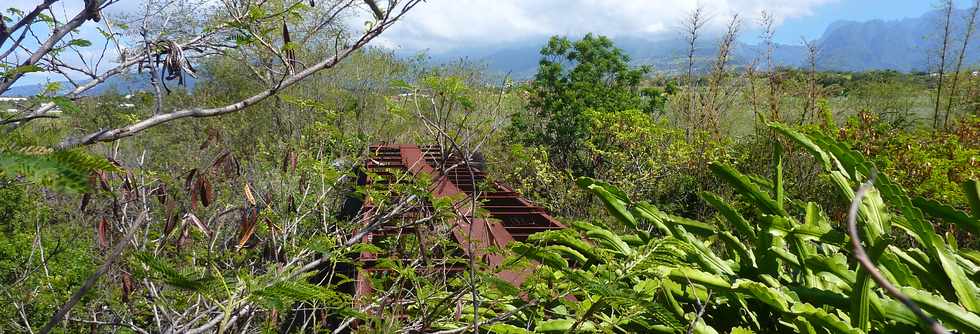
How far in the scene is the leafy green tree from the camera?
33.3ft

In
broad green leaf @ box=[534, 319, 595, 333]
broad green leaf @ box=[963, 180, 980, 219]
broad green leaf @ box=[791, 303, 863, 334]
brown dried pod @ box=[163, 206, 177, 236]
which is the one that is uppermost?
brown dried pod @ box=[163, 206, 177, 236]

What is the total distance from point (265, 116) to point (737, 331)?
12.9 metres

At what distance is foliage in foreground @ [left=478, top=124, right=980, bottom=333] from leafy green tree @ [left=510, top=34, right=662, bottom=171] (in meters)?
7.19

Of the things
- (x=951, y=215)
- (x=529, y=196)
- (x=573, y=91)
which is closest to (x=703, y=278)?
(x=951, y=215)

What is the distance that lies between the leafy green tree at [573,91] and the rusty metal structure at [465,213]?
12.3ft

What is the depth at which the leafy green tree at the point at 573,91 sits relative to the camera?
1015 centimetres

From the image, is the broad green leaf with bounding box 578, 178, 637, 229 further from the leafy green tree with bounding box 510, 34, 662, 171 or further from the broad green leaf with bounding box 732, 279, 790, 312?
the leafy green tree with bounding box 510, 34, 662, 171

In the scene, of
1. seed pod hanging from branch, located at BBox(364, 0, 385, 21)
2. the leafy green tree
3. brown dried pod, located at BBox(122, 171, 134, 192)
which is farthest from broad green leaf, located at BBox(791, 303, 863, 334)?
the leafy green tree

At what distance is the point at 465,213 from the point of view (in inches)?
110

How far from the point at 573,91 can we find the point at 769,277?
A: 8.61 metres

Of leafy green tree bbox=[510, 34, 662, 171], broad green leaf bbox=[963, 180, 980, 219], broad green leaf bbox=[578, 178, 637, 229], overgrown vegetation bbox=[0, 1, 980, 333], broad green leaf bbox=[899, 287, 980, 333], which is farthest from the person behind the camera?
leafy green tree bbox=[510, 34, 662, 171]

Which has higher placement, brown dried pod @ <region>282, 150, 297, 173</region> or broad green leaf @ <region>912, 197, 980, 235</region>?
brown dried pod @ <region>282, 150, 297, 173</region>

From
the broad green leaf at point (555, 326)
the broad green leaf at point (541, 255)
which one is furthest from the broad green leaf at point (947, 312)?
the broad green leaf at point (541, 255)

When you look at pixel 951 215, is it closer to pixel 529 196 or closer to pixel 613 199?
pixel 613 199
